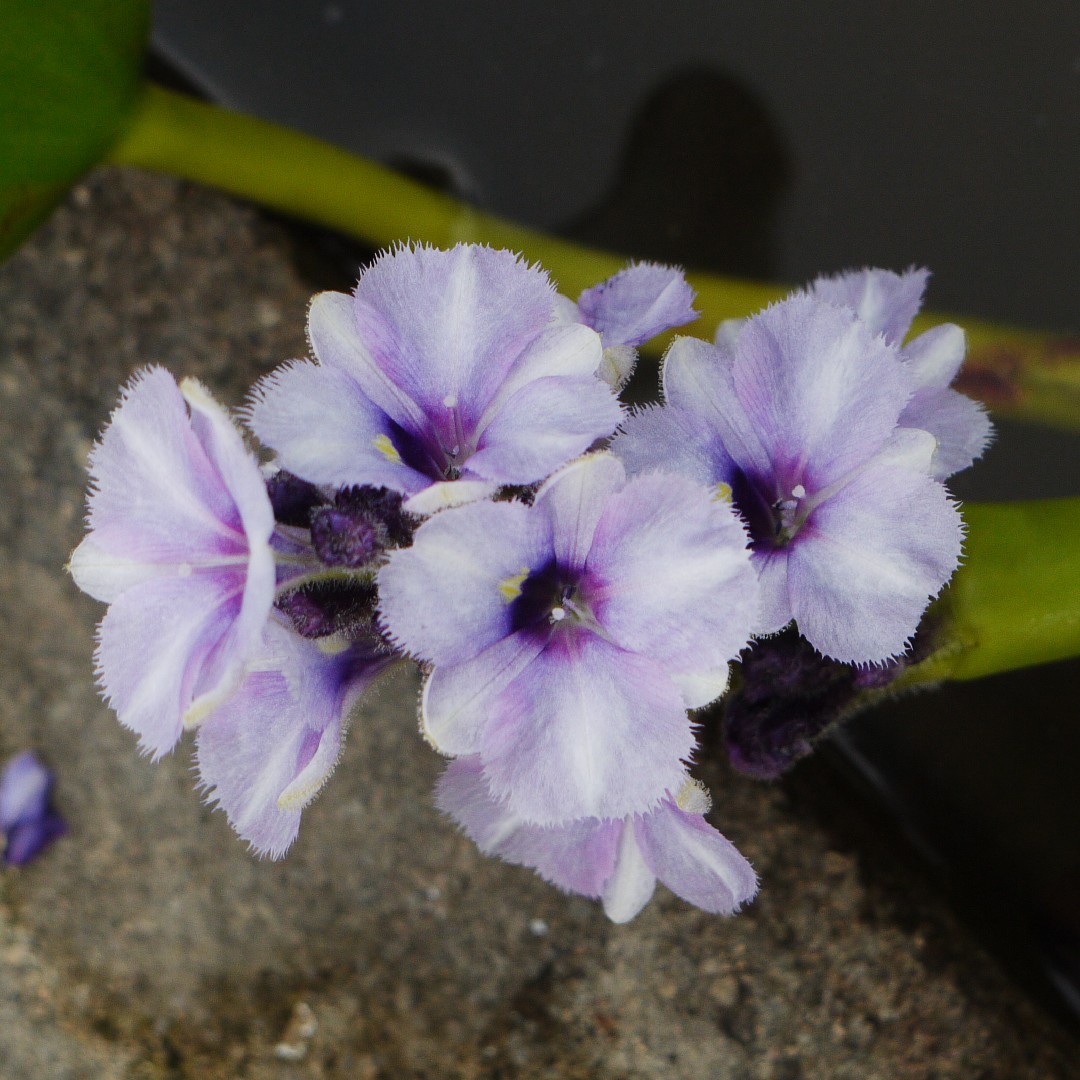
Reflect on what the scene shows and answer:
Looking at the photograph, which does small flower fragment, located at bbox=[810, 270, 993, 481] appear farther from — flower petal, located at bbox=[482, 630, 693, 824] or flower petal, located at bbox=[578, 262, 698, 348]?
flower petal, located at bbox=[482, 630, 693, 824]

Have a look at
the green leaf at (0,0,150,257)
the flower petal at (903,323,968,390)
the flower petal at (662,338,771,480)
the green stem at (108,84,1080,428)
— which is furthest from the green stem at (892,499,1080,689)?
the green leaf at (0,0,150,257)

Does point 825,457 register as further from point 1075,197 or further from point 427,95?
point 427,95

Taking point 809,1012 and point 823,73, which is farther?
point 823,73

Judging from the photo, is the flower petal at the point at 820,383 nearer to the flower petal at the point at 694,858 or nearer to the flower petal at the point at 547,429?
the flower petal at the point at 547,429

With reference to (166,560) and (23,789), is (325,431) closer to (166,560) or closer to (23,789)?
(166,560)

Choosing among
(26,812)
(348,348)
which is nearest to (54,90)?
(348,348)

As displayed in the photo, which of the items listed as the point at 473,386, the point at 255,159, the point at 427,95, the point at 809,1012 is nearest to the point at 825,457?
the point at 473,386
